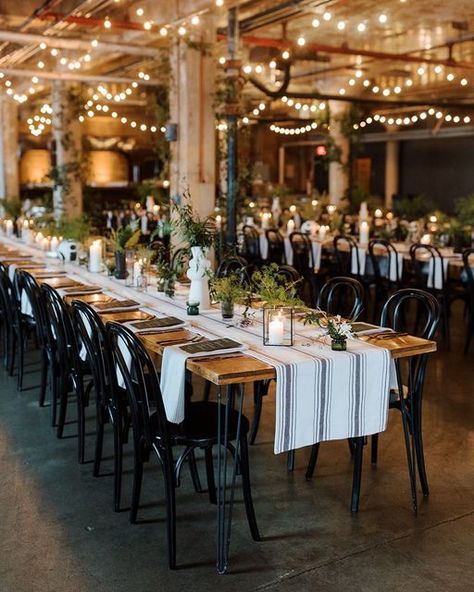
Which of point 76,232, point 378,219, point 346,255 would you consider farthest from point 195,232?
point 378,219

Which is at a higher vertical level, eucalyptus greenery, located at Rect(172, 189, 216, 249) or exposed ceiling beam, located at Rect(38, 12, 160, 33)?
exposed ceiling beam, located at Rect(38, 12, 160, 33)

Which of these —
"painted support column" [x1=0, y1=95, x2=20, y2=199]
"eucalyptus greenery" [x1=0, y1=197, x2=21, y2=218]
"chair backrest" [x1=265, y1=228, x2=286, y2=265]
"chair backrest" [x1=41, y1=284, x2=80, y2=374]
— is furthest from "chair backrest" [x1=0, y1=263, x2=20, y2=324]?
"painted support column" [x1=0, y1=95, x2=20, y2=199]

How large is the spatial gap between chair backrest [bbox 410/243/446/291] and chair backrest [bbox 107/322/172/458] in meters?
4.51

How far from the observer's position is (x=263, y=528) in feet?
11.8

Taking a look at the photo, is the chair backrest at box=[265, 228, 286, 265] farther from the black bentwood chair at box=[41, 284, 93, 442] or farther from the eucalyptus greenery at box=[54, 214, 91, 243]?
the black bentwood chair at box=[41, 284, 93, 442]

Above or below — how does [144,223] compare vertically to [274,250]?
above

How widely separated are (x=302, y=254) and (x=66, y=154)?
6387mm

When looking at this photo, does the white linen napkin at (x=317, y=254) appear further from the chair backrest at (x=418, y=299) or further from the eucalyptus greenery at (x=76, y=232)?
the chair backrest at (x=418, y=299)

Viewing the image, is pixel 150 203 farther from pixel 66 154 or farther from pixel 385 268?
pixel 385 268

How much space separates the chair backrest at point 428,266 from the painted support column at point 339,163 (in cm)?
796

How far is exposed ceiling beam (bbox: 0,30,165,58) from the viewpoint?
9396 mm

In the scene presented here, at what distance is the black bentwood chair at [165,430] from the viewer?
334cm

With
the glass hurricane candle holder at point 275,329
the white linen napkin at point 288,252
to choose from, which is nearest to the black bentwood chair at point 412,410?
the glass hurricane candle holder at point 275,329

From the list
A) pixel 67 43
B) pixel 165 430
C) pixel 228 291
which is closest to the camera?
pixel 165 430
